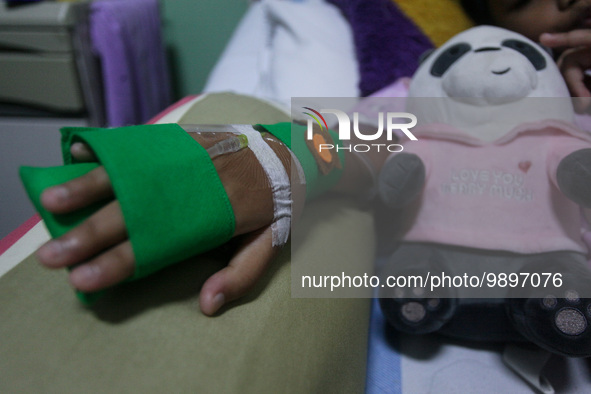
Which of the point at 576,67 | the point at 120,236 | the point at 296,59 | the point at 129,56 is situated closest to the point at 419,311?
the point at 120,236

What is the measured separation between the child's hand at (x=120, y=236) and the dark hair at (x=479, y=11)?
0.58 m

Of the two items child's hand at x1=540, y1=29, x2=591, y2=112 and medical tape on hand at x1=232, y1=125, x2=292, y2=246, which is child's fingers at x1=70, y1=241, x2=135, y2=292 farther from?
child's hand at x1=540, y1=29, x2=591, y2=112

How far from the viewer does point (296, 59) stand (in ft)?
3.37

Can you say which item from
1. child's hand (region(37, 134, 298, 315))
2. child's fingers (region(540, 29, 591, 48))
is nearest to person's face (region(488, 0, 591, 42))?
child's fingers (region(540, 29, 591, 48))

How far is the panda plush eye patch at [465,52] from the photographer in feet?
1.99

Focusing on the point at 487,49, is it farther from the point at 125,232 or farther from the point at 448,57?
the point at 125,232

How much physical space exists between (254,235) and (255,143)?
0.37 ft

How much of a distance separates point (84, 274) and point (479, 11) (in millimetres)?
815

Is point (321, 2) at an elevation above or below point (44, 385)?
above

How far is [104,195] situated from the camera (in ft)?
1.13

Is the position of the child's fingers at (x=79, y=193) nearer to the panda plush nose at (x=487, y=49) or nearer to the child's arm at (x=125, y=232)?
the child's arm at (x=125, y=232)

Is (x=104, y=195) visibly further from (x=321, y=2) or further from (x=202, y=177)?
(x=321, y=2)

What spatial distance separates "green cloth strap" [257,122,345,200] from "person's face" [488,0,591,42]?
42 centimetres

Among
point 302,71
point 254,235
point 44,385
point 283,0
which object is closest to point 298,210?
point 254,235
